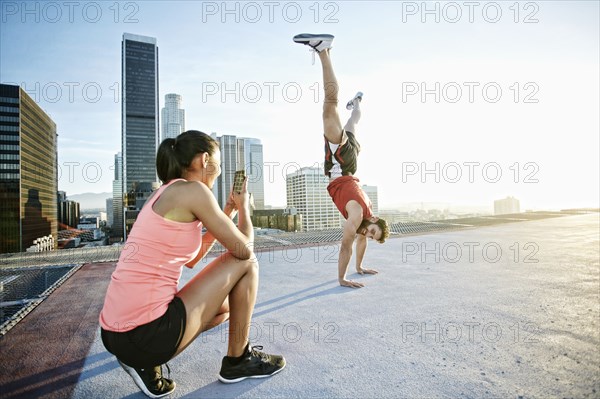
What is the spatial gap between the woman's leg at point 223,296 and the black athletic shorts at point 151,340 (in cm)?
4

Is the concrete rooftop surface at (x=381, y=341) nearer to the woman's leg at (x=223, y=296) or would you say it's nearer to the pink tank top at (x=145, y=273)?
the woman's leg at (x=223, y=296)

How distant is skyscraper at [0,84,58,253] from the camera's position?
7225 cm

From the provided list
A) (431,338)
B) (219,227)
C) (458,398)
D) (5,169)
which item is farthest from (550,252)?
(5,169)

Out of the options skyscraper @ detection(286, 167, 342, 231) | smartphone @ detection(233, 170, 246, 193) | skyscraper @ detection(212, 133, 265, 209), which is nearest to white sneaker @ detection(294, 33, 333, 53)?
skyscraper @ detection(212, 133, 265, 209)

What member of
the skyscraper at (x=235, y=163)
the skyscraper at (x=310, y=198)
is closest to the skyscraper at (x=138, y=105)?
the skyscraper at (x=310, y=198)

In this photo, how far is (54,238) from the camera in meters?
97.9

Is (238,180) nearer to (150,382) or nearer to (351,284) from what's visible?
(150,382)

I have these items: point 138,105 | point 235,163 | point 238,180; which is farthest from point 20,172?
point 238,180

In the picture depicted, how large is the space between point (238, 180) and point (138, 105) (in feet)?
453

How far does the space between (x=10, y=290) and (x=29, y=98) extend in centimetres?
10608

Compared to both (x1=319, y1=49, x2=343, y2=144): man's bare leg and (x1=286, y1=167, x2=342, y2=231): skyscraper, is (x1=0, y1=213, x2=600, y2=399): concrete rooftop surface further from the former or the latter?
(x1=286, y1=167, x2=342, y2=231): skyscraper

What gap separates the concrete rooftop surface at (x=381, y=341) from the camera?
1276 millimetres

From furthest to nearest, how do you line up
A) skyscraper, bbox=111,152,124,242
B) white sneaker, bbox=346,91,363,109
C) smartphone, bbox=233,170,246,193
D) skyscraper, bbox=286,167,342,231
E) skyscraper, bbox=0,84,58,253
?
skyscraper, bbox=111,152,124,242 < skyscraper, bbox=286,167,342,231 < skyscraper, bbox=0,84,58,253 < white sneaker, bbox=346,91,363,109 < smartphone, bbox=233,170,246,193

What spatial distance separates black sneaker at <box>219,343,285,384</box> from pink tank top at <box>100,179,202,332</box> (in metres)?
0.41
